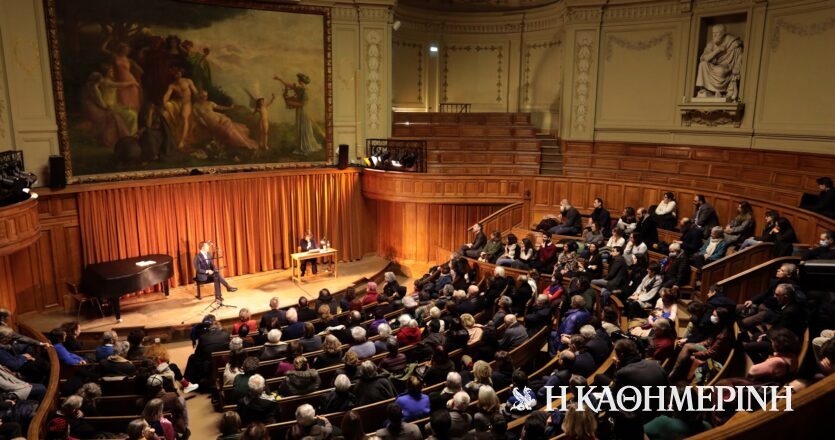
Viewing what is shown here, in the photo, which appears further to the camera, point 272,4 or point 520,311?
point 272,4

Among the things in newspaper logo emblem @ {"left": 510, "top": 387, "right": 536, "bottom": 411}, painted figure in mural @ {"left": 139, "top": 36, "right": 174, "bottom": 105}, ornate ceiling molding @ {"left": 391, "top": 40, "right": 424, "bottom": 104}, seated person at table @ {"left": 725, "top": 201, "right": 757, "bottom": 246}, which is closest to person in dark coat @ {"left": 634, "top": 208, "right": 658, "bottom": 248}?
seated person at table @ {"left": 725, "top": 201, "right": 757, "bottom": 246}

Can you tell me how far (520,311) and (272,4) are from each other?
848 cm

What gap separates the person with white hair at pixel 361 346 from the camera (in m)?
6.28

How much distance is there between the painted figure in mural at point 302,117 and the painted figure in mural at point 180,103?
6.26 feet

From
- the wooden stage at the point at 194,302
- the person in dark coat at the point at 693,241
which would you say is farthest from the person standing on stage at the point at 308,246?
the person in dark coat at the point at 693,241

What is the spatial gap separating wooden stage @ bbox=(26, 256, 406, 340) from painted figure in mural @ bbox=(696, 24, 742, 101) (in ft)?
25.4

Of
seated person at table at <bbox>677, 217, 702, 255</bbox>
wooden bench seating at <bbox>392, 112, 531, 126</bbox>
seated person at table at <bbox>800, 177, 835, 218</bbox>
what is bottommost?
seated person at table at <bbox>677, 217, 702, 255</bbox>

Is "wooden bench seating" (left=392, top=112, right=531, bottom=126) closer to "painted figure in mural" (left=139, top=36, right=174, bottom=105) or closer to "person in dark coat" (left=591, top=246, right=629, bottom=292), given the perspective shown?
"painted figure in mural" (left=139, top=36, right=174, bottom=105)

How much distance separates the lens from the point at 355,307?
812 cm

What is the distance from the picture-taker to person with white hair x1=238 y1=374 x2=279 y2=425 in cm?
528

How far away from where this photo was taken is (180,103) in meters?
11.3

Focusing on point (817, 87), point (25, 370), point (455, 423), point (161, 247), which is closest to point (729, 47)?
point (817, 87)

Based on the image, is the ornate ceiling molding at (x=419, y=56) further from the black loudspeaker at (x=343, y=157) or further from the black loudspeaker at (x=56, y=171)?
the black loudspeaker at (x=56, y=171)

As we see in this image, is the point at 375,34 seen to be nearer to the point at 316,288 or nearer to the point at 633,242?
the point at 316,288
